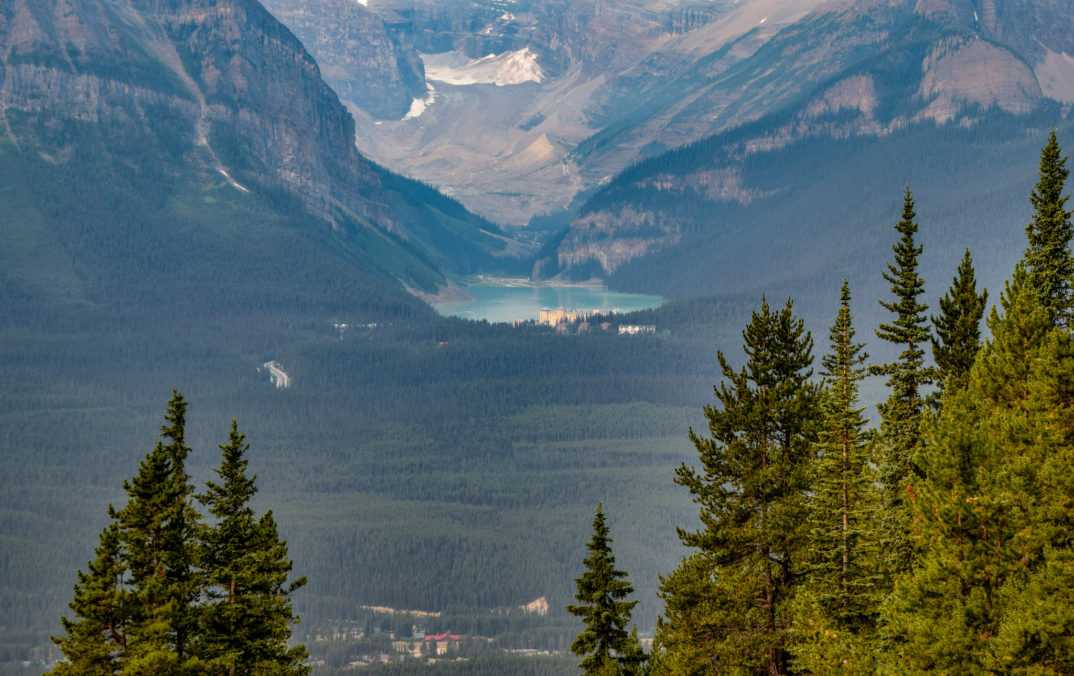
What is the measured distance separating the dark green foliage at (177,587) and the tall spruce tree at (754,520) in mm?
17718

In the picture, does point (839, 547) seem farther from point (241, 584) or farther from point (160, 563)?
point (160, 563)

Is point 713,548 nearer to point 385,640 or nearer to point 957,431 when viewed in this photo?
point 957,431

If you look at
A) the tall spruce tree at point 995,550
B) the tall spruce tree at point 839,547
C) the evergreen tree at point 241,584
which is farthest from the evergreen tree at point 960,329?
the evergreen tree at point 241,584

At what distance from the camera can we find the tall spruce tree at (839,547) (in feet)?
176

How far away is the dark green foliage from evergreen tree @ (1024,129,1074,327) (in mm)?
37794

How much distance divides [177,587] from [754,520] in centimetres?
2436

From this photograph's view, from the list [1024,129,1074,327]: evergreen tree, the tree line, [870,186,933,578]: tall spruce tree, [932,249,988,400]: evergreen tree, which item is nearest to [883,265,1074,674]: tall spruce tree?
the tree line

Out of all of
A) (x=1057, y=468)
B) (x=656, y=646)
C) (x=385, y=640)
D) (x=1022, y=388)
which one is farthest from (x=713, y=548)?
(x=385, y=640)

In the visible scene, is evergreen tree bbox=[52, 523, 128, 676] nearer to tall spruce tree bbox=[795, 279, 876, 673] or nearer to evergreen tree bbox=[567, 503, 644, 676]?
evergreen tree bbox=[567, 503, 644, 676]

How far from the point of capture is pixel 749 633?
59.1 metres

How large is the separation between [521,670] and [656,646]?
10553cm

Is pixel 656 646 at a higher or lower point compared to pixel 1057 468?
lower

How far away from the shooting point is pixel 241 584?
57188 mm

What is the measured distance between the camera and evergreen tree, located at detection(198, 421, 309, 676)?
56.4 meters
